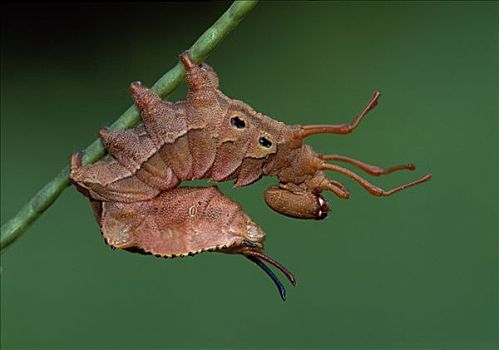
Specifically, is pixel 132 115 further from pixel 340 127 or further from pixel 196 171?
pixel 340 127

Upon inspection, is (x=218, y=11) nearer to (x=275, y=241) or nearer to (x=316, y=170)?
(x=275, y=241)

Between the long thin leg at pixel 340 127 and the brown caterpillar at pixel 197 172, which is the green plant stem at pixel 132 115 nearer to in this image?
the brown caterpillar at pixel 197 172

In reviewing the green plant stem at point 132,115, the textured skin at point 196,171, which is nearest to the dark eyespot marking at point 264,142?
the textured skin at point 196,171

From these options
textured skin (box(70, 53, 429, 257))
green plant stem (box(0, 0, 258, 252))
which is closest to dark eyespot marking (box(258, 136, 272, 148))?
textured skin (box(70, 53, 429, 257))

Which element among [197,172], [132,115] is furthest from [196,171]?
[132,115]

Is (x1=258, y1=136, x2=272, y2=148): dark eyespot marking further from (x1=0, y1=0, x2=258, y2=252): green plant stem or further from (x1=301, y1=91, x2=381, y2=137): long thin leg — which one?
(x1=0, y1=0, x2=258, y2=252): green plant stem

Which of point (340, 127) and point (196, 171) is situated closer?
point (340, 127)
